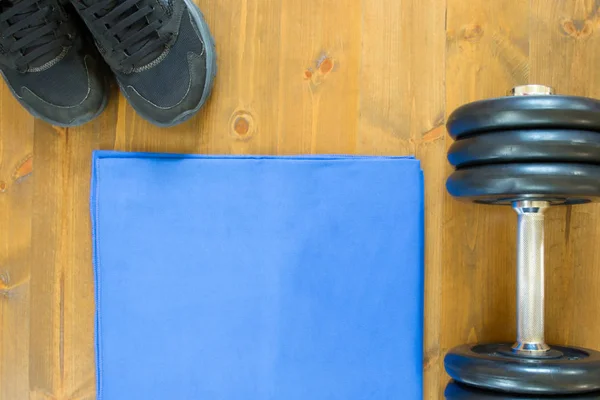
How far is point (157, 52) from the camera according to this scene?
0.76 m

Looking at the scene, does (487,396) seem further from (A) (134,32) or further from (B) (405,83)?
(A) (134,32)

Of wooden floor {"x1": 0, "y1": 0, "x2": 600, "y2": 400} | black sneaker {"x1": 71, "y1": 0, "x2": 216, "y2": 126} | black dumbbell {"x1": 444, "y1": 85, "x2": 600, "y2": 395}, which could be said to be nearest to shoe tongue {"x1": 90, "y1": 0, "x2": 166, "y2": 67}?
black sneaker {"x1": 71, "y1": 0, "x2": 216, "y2": 126}

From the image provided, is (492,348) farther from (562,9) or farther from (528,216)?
(562,9)

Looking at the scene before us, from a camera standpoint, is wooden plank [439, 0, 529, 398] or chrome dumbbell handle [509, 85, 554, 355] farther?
wooden plank [439, 0, 529, 398]

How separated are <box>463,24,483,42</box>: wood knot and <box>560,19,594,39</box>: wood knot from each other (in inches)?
4.8

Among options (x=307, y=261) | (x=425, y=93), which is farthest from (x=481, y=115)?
(x=307, y=261)

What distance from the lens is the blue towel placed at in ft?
2.58

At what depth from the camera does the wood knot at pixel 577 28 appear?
2.63ft

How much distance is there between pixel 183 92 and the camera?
0.78 m

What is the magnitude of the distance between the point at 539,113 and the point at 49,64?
662mm

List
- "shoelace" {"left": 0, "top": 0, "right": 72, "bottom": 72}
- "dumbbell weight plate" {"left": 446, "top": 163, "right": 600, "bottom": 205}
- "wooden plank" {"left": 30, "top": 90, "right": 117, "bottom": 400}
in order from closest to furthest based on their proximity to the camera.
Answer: "dumbbell weight plate" {"left": 446, "top": 163, "right": 600, "bottom": 205} < "shoelace" {"left": 0, "top": 0, "right": 72, "bottom": 72} < "wooden plank" {"left": 30, "top": 90, "right": 117, "bottom": 400}

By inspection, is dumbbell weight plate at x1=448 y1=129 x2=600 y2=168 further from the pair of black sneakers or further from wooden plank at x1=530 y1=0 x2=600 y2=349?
Result: the pair of black sneakers

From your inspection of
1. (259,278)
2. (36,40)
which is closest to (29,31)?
(36,40)

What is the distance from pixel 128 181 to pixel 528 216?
0.57 m
